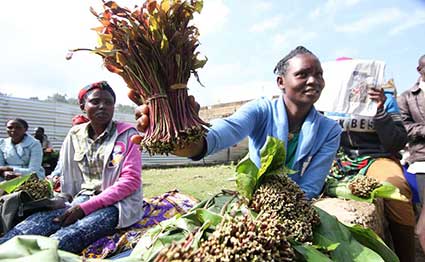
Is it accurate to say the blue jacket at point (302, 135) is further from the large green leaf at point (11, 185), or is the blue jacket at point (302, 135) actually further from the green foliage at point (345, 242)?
the large green leaf at point (11, 185)

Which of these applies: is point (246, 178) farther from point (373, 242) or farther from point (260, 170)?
point (373, 242)

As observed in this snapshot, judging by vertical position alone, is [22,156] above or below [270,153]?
below

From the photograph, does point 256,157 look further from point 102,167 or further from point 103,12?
point 102,167

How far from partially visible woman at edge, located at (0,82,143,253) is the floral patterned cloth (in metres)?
0.05

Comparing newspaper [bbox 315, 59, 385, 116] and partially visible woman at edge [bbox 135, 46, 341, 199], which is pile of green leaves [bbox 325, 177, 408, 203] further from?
newspaper [bbox 315, 59, 385, 116]

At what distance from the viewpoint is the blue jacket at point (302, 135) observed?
215cm

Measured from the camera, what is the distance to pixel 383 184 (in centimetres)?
213

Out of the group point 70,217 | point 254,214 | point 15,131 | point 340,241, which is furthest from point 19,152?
point 340,241

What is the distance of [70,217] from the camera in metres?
2.77

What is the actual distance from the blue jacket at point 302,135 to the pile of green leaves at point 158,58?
64 cm

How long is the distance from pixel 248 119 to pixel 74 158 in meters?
1.81

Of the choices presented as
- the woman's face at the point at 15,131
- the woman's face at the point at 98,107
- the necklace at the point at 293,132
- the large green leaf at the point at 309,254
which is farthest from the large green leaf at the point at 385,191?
the woman's face at the point at 15,131

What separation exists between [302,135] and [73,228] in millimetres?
1769

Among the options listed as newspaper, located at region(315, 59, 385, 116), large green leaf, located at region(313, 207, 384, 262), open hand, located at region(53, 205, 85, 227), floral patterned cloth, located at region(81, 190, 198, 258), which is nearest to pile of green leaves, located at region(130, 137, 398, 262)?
large green leaf, located at region(313, 207, 384, 262)
